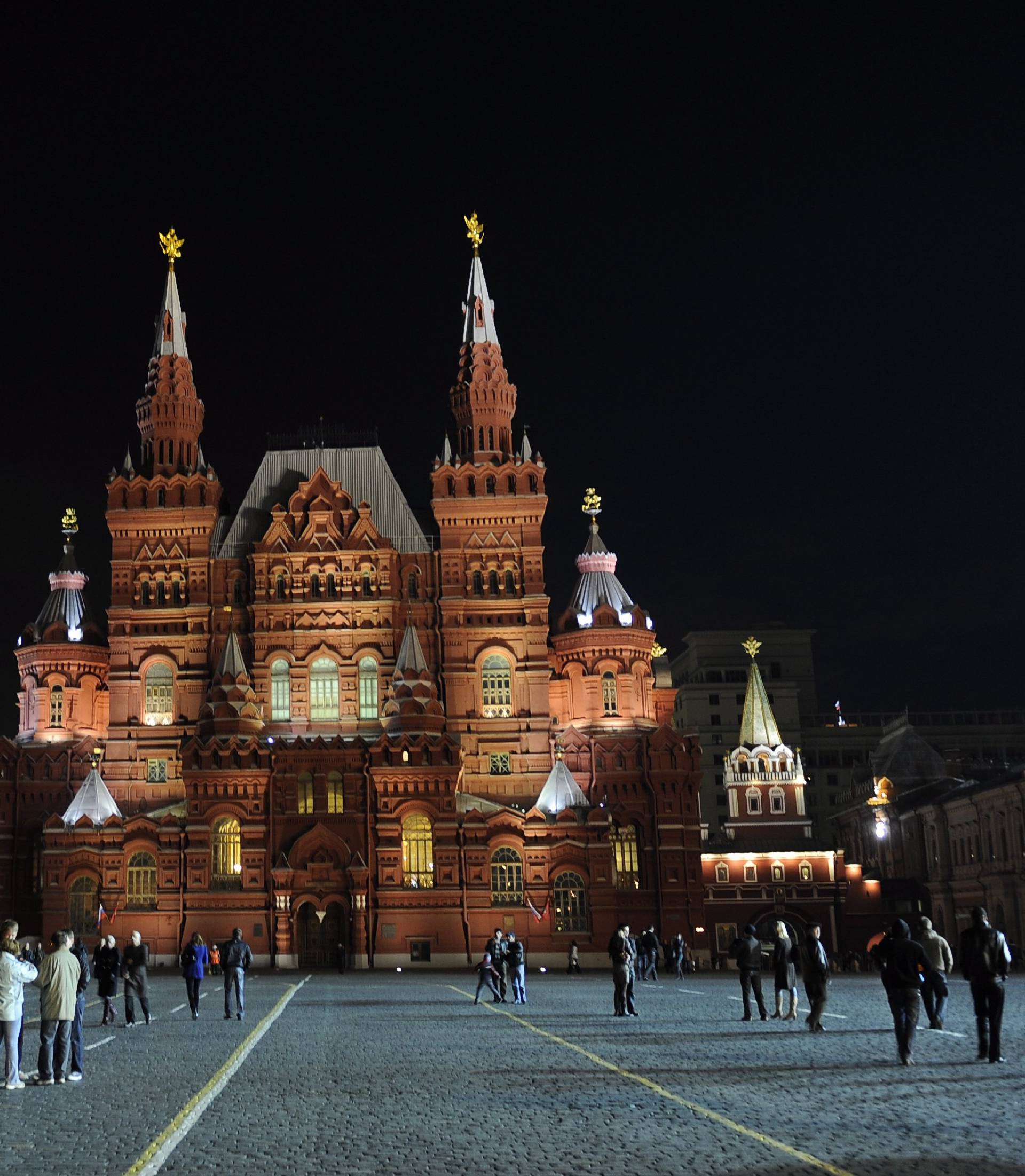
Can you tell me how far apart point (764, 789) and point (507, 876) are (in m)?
24.8

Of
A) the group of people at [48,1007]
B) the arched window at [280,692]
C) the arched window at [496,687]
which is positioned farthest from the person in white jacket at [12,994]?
the arched window at [496,687]

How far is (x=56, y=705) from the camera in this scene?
271 ft

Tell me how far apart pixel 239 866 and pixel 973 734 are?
92872mm

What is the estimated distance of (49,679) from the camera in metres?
82.6

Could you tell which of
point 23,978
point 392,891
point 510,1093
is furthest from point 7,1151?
point 392,891

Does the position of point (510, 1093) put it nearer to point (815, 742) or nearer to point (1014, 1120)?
point (1014, 1120)

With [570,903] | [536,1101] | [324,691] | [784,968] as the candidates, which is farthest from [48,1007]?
[324,691]

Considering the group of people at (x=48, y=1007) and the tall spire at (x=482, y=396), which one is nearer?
the group of people at (x=48, y=1007)

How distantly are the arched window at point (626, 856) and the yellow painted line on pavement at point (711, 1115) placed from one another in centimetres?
4877

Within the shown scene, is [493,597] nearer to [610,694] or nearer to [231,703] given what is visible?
[610,694]

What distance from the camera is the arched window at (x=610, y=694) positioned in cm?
8069

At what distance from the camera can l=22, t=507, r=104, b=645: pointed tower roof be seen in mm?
83438

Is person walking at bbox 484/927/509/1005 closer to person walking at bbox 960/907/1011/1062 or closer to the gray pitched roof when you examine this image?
person walking at bbox 960/907/1011/1062

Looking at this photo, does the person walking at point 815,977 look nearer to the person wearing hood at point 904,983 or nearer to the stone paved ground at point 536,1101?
the stone paved ground at point 536,1101
